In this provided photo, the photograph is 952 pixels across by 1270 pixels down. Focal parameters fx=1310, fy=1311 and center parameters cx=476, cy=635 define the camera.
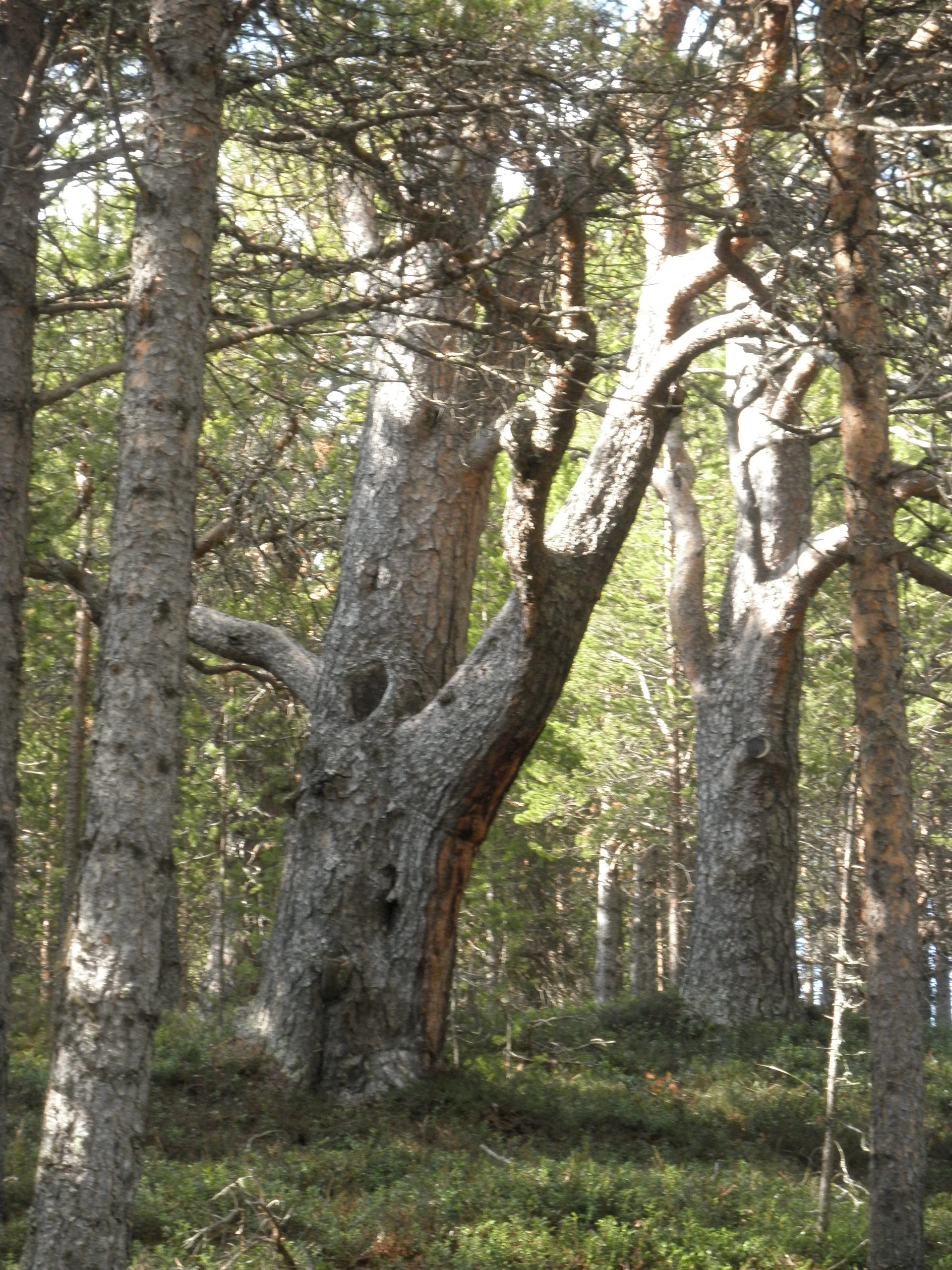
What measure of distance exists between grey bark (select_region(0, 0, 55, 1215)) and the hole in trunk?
4076 mm

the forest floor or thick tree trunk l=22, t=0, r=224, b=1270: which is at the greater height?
thick tree trunk l=22, t=0, r=224, b=1270

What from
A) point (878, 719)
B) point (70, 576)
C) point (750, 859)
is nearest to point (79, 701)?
point (70, 576)

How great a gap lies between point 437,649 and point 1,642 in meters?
4.60

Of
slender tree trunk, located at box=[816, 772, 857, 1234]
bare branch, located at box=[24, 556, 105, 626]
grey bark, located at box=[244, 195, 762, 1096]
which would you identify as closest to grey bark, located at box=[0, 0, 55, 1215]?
grey bark, located at box=[244, 195, 762, 1096]

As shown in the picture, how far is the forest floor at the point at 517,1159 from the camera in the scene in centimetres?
654

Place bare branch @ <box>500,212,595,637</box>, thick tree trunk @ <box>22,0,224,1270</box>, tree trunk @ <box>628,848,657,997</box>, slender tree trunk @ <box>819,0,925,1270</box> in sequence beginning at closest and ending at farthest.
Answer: thick tree trunk @ <box>22,0,224,1270</box> → slender tree trunk @ <box>819,0,925,1270</box> → bare branch @ <box>500,212,595,637</box> → tree trunk @ <box>628,848,657,997</box>

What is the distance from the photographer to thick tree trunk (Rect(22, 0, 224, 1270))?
459 cm

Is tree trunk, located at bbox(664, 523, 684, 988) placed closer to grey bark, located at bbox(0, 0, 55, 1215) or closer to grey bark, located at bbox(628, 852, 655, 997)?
grey bark, located at bbox(628, 852, 655, 997)

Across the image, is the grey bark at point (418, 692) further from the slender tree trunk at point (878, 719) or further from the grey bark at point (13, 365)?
the grey bark at point (13, 365)

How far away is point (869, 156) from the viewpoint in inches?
279

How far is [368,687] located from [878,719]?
4.39 meters

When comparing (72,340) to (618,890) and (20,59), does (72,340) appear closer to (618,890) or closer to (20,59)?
(20,59)

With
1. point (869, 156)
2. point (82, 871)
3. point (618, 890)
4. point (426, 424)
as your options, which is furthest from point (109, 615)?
point (618, 890)

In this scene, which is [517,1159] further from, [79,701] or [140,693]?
[79,701]
